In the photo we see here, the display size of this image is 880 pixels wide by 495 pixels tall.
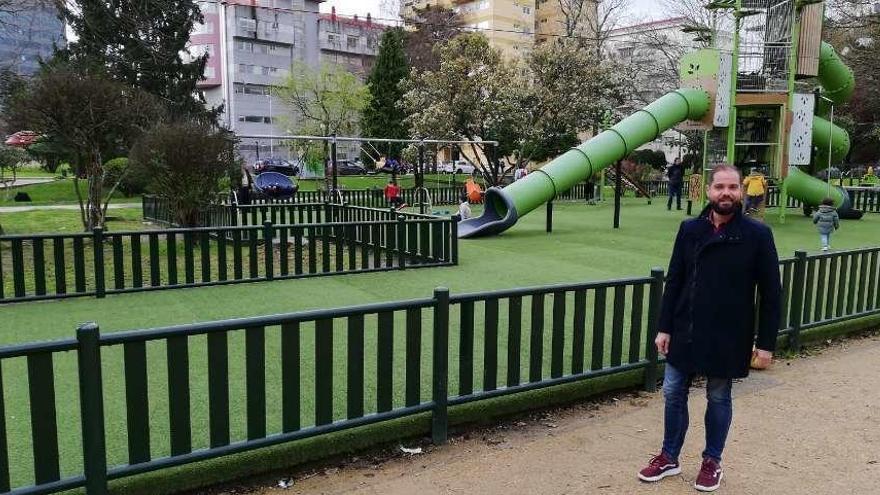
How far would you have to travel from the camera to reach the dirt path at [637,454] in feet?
12.5

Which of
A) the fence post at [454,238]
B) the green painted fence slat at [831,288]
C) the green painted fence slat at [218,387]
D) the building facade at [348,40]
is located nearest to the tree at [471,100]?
the fence post at [454,238]

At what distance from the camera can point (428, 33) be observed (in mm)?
51281

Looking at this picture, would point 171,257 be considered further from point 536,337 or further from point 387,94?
point 387,94

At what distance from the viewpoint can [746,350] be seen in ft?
11.7

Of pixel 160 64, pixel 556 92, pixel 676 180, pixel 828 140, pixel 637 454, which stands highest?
pixel 160 64

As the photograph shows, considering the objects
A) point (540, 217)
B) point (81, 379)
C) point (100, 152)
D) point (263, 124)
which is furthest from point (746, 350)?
point (263, 124)

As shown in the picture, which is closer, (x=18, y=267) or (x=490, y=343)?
(x=490, y=343)

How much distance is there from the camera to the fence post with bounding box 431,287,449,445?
4.18 metres

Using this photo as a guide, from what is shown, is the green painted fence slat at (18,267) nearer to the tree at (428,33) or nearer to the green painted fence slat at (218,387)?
the green painted fence slat at (218,387)

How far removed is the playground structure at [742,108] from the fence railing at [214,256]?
4.58 meters

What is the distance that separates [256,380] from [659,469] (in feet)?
7.66

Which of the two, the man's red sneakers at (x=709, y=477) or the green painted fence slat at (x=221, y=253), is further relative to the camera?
the green painted fence slat at (x=221, y=253)

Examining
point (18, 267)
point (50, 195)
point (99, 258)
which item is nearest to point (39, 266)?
point (18, 267)

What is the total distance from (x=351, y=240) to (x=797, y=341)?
6.01 meters
